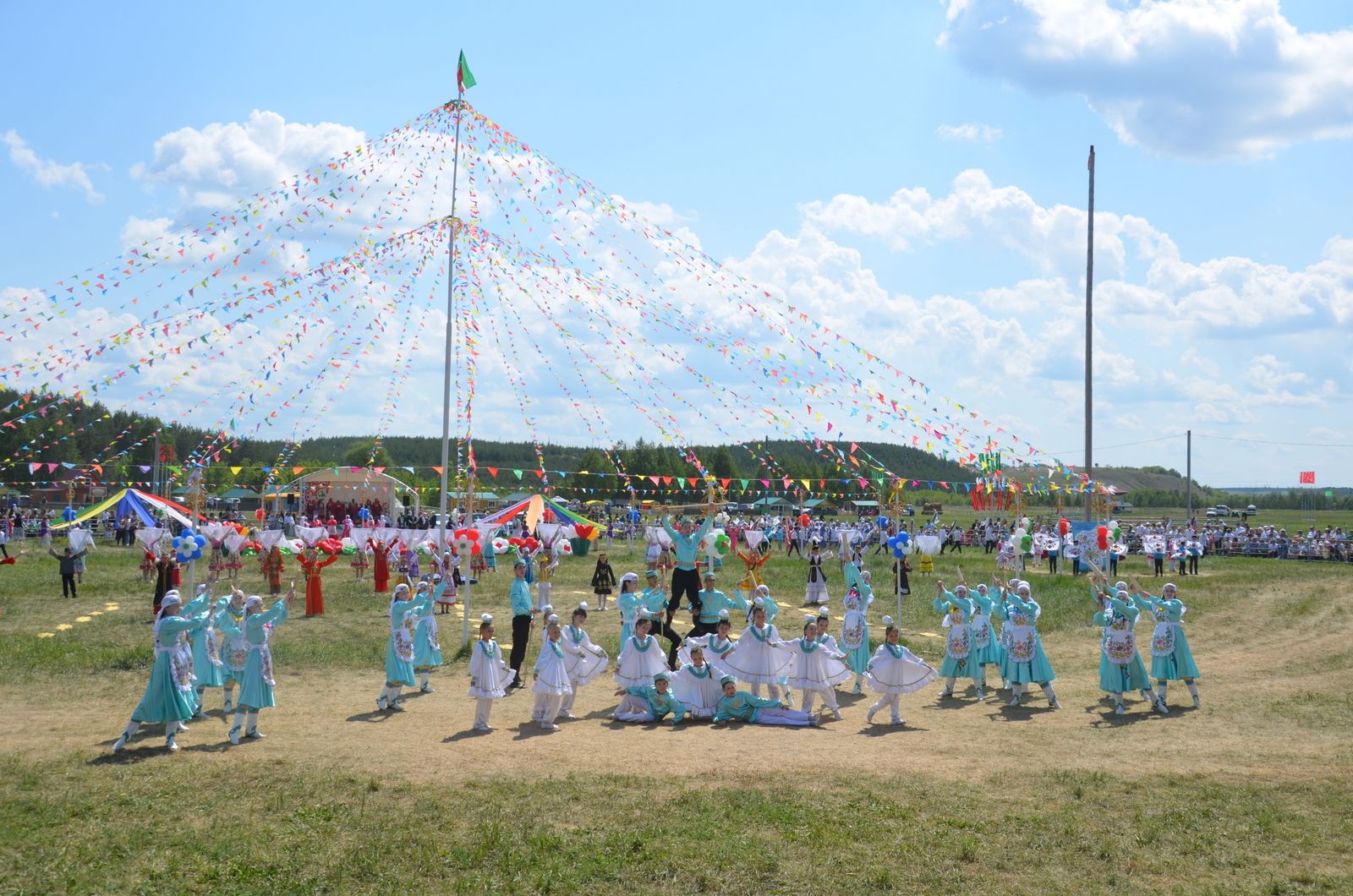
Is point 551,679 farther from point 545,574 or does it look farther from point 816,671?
point 545,574

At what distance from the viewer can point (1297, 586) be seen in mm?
30344

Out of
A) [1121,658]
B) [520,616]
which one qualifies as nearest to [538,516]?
[520,616]

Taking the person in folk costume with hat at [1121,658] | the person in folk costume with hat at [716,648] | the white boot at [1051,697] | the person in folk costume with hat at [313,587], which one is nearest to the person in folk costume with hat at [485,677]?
the person in folk costume with hat at [716,648]

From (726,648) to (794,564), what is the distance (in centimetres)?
2387

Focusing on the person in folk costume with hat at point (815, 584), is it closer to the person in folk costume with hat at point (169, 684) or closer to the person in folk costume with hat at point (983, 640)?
the person in folk costume with hat at point (983, 640)

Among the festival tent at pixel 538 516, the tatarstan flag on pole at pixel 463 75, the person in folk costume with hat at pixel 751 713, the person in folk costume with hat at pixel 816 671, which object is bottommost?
the person in folk costume with hat at pixel 751 713

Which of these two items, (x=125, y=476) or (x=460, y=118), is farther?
(x=125, y=476)

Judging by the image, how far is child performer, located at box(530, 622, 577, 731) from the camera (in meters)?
13.8

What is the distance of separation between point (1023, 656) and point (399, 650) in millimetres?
9082

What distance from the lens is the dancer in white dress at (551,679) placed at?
541 inches

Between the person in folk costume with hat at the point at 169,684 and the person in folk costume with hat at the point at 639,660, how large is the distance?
548 centimetres

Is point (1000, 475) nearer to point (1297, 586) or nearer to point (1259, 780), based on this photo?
point (1297, 586)

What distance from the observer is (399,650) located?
1463cm

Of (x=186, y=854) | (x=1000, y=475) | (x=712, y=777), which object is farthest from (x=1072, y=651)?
(x=186, y=854)
